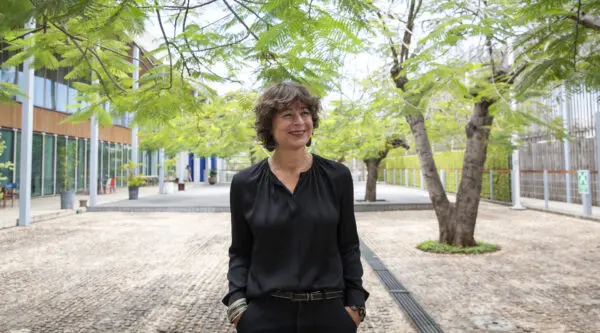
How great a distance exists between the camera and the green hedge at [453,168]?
1834cm

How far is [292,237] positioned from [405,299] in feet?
12.3

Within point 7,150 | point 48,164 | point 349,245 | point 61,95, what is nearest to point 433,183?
point 349,245

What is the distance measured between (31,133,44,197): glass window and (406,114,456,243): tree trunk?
1752 centimetres

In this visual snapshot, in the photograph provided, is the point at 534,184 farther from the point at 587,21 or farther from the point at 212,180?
the point at 212,180

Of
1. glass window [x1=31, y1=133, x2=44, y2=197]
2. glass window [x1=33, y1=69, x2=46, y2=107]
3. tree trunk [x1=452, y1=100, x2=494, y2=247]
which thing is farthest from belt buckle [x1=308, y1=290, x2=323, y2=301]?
glass window [x1=33, y1=69, x2=46, y2=107]

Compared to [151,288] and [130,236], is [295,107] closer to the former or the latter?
[151,288]

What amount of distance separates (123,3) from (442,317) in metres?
4.05

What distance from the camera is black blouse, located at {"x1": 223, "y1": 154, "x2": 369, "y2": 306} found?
1.81 metres

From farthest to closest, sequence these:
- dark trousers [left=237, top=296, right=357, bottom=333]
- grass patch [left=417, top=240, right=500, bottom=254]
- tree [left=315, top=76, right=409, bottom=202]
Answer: grass patch [left=417, top=240, right=500, bottom=254]
tree [left=315, top=76, right=409, bottom=202]
dark trousers [left=237, top=296, right=357, bottom=333]

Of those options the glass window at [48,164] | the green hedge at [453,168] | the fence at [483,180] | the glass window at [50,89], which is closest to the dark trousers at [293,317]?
the green hedge at [453,168]

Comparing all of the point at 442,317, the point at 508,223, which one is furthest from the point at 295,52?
the point at 508,223

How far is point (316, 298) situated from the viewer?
1.78 m

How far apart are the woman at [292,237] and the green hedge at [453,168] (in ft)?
38.2

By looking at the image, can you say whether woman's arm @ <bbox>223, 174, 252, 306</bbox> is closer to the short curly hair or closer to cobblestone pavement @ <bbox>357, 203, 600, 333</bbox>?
the short curly hair
